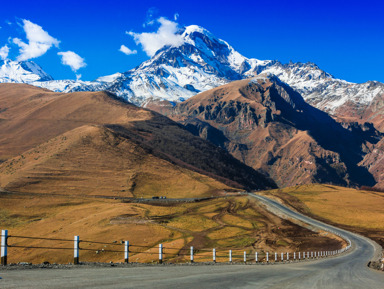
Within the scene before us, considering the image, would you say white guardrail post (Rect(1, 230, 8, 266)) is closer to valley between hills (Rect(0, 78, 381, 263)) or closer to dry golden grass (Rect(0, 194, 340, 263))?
valley between hills (Rect(0, 78, 381, 263))

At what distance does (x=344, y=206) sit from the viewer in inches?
5881

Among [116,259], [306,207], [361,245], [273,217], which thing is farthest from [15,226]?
[306,207]

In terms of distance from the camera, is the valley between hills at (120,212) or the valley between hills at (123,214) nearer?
the valley between hills at (123,214)

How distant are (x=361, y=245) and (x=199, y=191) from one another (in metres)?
107

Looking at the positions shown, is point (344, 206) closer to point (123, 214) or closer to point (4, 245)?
point (123, 214)

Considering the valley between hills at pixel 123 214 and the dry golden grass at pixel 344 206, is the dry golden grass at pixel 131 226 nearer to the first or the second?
the valley between hills at pixel 123 214

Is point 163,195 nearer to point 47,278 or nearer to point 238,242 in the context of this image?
point 238,242

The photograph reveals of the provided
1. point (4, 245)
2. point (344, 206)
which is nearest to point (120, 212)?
point (344, 206)

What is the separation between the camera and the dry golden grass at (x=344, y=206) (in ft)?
394

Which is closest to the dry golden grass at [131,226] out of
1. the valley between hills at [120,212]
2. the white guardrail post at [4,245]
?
the valley between hills at [120,212]

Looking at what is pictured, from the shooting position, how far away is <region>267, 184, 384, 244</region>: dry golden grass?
120 metres

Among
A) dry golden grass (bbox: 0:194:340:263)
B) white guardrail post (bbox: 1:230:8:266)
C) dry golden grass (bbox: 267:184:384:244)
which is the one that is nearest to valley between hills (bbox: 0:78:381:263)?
dry golden grass (bbox: 0:194:340:263)

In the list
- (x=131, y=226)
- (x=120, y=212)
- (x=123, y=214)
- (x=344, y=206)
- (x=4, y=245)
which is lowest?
(x=131, y=226)

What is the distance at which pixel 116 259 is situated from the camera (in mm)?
67625
